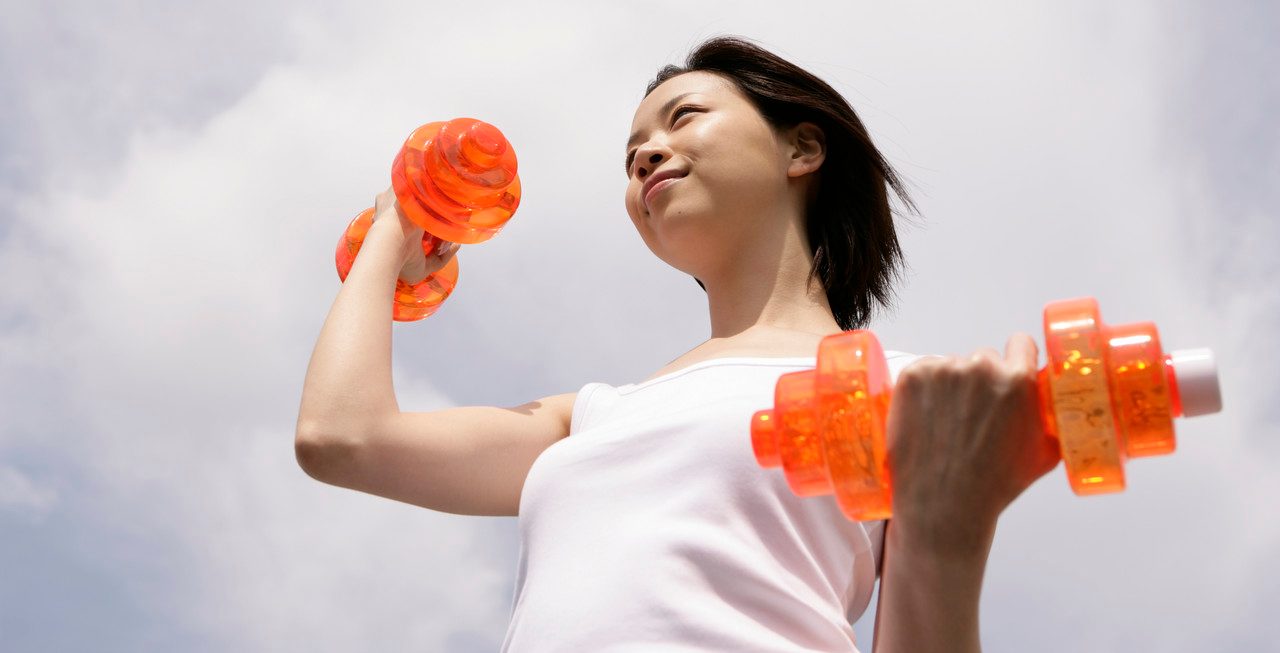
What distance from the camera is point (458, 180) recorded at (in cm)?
295

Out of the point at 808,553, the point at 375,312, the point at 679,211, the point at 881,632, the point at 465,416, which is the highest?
the point at 679,211

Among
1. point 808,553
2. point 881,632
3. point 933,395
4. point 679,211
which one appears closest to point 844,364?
point 933,395

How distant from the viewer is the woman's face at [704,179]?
9.66 feet

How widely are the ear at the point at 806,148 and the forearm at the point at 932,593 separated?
1589 mm

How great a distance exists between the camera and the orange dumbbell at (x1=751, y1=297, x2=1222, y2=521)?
1438 mm

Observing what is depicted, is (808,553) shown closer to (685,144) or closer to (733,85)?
(685,144)

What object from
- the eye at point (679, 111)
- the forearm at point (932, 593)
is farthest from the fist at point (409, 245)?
the forearm at point (932, 593)

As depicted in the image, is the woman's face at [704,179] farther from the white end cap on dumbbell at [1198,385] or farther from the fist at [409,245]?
the white end cap on dumbbell at [1198,385]

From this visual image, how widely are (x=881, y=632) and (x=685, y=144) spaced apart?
59.8 inches

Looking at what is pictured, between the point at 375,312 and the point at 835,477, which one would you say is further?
the point at 375,312

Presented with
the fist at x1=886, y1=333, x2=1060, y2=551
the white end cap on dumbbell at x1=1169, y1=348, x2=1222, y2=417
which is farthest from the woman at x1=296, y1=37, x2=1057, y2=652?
the white end cap on dumbbell at x1=1169, y1=348, x2=1222, y2=417

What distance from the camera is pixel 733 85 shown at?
3.28 m

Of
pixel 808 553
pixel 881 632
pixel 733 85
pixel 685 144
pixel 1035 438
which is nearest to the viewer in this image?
pixel 1035 438

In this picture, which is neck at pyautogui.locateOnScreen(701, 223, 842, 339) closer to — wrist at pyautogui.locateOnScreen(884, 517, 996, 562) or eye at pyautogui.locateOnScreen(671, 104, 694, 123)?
eye at pyautogui.locateOnScreen(671, 104, 694, 123)
